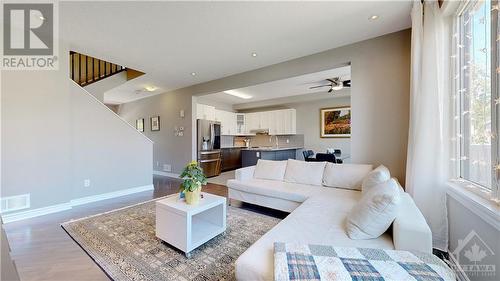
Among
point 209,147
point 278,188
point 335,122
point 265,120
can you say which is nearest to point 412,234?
point 278,188

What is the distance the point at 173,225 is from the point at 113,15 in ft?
8.10

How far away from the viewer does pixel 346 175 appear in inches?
111

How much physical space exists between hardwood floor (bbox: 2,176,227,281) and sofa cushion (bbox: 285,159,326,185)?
2.52 meters

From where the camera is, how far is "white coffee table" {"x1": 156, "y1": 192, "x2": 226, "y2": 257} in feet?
6.16

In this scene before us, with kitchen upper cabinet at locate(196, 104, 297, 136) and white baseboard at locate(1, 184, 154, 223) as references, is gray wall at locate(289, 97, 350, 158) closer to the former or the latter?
kitchen upper cabinet at locate(196, 104, 297, 136)

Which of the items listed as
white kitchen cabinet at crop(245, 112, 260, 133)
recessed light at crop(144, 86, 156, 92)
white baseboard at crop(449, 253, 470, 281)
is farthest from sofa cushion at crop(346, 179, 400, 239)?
white kitchen cabinet at crop(245, 112, 260, 133)

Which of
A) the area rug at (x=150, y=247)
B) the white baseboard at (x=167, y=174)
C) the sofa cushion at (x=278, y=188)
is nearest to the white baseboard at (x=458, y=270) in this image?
the sofa cushion at (x=278, y=188)

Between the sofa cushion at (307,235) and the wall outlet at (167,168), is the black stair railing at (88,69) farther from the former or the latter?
the sofa cushion at (307,235)

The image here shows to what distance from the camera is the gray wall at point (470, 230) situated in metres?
1.23

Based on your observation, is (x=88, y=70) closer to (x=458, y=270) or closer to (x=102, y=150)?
(x=102, y=150)

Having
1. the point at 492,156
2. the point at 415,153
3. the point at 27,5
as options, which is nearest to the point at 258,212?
the point at 415,153

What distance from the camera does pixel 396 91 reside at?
2.79m

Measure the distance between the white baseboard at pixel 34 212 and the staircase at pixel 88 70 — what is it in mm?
3136

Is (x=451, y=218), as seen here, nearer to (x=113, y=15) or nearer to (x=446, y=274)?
(x=446, y=274)
